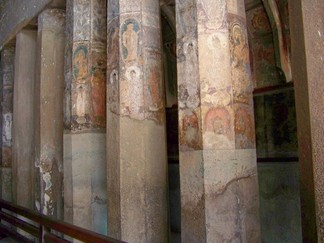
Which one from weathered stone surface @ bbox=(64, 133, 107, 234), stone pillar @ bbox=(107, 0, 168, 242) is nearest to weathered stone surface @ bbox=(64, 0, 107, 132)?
weathered stone surface @ bbox=(64, 133, 107, 234)

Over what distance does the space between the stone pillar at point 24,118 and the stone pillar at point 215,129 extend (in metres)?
4.63

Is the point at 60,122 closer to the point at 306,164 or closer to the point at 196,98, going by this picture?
the point at 196,98

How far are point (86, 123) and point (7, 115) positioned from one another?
13.6ft

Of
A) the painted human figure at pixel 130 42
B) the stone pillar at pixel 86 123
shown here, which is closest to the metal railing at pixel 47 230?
the stone pillar at pixel 86 123

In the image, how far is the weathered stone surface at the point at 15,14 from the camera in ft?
23.5

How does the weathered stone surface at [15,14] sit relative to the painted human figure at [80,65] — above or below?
above

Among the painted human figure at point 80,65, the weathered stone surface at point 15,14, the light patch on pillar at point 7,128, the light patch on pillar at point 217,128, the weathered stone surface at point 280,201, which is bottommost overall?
the weathered stone surface at point 280,201

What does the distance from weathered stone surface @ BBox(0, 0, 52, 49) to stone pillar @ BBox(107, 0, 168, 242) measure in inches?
102

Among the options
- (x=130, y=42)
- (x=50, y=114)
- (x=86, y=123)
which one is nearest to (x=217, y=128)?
(x=130, y=42)

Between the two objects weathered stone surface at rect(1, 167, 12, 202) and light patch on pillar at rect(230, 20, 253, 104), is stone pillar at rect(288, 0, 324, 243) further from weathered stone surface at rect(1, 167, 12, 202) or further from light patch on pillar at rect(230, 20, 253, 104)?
weathered stone surface at rect(1, 167, 12, 202)

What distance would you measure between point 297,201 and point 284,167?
53 centimetres

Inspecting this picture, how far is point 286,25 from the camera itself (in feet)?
20.1

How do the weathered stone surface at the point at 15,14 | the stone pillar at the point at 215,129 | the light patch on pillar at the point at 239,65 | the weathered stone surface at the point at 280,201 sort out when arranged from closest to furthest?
the stone pillar at the point at 215,129 → the light patch on pillar at the point at 239,65 → the weathered stone surface at the point at 280,201 → the weathered stone surface at the point at 15,14

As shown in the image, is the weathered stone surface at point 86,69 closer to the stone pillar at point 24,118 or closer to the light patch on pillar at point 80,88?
the light patch on pillar at point 80,88
